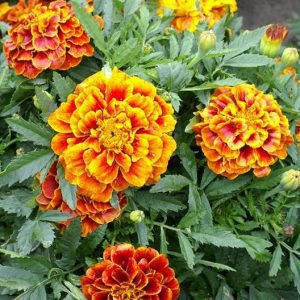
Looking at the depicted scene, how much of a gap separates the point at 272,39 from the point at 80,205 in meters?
0.54

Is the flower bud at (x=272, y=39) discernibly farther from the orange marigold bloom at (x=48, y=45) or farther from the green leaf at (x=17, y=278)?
the green leaf at (x=17, y=278)

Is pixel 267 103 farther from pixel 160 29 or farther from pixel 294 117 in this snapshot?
pixel 160 29

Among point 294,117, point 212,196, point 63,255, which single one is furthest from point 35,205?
point 294,117

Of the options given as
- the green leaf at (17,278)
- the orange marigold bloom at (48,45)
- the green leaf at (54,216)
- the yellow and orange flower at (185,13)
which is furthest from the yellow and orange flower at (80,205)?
the yellow and orange flower at (185,13)

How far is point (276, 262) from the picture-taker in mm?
1077

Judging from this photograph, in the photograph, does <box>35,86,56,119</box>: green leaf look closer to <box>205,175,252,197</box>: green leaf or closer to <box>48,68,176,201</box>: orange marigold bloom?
<box>48,68,176,201</box>: orange marigold bloom

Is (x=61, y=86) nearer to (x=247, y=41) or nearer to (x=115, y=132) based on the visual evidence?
(x=115, y=132)

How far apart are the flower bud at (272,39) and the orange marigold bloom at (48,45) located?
37 cm

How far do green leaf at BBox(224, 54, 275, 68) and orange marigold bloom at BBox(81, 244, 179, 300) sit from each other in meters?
0.43

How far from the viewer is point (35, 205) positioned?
1074 mm

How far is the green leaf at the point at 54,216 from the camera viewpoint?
1023mm

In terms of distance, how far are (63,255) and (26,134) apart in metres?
0.24

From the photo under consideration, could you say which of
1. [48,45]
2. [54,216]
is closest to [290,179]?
[54,216]

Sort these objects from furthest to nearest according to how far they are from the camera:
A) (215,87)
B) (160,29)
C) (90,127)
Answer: (160,29) → (215,87) → (90,127)
